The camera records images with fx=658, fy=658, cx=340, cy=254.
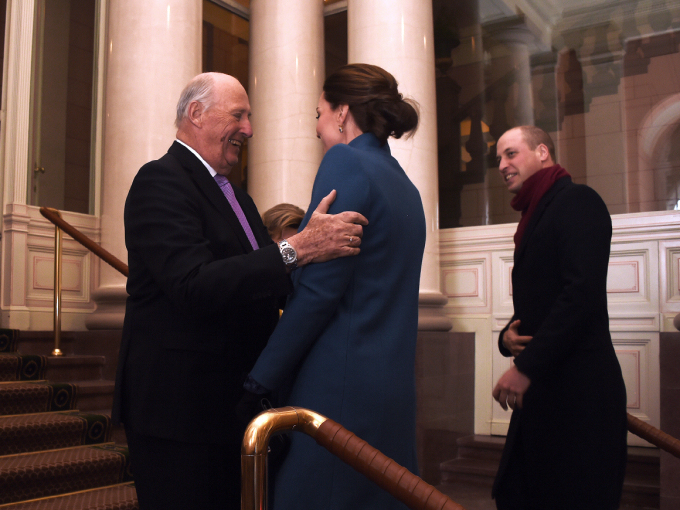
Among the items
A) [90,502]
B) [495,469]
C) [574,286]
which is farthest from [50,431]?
[495,469]

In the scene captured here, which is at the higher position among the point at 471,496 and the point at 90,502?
the point at 90,502

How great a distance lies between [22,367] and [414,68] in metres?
3.39

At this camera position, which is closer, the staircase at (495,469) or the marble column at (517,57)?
the staircase at (495,469)

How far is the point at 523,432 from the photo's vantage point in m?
2.21

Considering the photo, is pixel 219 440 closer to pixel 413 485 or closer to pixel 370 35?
pixel 413 485

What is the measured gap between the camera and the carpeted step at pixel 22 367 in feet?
13.4

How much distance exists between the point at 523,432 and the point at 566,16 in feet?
15.5

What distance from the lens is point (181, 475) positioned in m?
1.62

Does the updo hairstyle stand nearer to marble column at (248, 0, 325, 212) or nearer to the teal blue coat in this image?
the teal blue coat

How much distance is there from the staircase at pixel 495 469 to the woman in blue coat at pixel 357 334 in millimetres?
3169

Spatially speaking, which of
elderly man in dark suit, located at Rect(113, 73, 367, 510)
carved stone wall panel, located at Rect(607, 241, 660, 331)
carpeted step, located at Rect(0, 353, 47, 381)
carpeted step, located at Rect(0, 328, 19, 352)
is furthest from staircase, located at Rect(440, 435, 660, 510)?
elderly man in dark suit, located at Rect(113, 73, 367, 510)

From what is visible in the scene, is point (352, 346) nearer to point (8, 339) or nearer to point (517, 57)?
point (8, 339)

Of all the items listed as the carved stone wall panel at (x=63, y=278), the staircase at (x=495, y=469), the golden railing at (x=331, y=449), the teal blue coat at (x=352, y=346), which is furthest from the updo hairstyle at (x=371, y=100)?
the carved stone wall panel at (x=63, y=278)

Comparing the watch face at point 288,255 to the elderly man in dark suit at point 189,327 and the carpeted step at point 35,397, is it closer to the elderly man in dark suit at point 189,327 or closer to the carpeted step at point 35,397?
the elderly man in dark suit at point 189,327
